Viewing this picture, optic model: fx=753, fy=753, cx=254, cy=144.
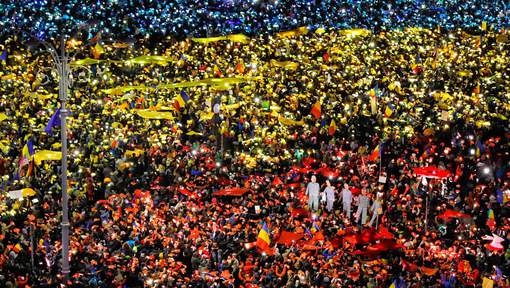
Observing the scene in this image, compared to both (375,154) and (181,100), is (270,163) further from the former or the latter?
(181,100)

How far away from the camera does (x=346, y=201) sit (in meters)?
20.9

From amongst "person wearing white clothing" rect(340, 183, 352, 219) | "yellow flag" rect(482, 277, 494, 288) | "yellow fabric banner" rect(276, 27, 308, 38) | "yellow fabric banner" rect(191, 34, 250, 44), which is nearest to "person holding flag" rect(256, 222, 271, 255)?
"person wearing white clothing" rect(340, 183, 352, 219)

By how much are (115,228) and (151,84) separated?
1196 cm

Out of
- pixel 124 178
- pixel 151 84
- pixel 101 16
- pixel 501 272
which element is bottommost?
pixel 501 272

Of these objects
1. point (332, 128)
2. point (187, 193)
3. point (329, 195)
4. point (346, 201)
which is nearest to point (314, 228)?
point (346, 201)

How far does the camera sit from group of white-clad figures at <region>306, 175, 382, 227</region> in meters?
20.6

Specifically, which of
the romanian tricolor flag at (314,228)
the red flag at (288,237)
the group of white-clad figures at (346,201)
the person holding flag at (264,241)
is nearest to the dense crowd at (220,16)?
the group of white-clad figures at (346,201)

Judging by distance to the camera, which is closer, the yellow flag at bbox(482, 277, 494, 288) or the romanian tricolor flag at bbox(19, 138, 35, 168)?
the yellow flag at bbox(482, 277, 494, 288)

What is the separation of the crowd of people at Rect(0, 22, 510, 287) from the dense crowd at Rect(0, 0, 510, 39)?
41.8 inches

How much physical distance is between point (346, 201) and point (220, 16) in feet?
56.4

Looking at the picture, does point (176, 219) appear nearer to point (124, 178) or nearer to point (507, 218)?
point (124, 178)

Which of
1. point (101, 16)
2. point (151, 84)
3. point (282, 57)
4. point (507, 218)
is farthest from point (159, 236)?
point (101, 16)

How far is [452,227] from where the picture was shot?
2014cm

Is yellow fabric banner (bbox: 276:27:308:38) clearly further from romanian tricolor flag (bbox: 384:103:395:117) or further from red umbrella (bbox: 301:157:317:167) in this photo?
red umbrella (bbox: 301:157:317:167)
